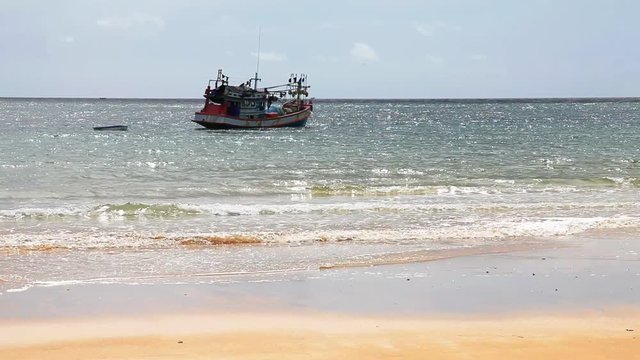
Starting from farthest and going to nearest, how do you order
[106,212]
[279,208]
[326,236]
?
[279,208], [106,212], [326,236]

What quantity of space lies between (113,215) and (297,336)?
11413mm

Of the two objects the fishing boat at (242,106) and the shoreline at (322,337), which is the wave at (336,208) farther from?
the fishing boat at (242,106)

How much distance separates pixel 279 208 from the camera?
63.5ft

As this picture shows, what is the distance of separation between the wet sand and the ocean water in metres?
1.04

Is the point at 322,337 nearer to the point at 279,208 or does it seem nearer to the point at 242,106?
the point at 279,208

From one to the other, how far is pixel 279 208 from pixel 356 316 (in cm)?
1081

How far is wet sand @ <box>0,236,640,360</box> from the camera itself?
7.38 meters

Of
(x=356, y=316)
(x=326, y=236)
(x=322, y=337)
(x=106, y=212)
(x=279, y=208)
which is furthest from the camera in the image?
(x=279, y=208)

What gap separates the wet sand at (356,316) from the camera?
7.38 meters

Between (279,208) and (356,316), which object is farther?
(279,208)

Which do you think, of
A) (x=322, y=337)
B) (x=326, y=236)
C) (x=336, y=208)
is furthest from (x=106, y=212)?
(x=322, y=337)

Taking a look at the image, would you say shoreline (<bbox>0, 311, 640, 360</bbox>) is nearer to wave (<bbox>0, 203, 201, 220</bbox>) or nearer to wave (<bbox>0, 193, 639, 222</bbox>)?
wave (<bbox>0, 193, 639, 222</bbox>)

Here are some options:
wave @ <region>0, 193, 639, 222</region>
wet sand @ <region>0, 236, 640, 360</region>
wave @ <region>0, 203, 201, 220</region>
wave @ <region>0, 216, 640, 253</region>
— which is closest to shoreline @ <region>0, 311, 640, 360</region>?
wet sand @ <region>0, 236, 640, 360</region>

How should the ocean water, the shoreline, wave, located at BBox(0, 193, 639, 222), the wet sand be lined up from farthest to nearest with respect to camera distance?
wave, located at BBox(0, 193, 639, 222) → the ocean water → the wet sand → the shoreline
